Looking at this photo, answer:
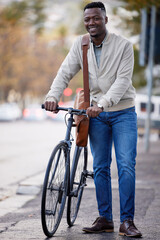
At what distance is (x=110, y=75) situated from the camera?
4730 mm

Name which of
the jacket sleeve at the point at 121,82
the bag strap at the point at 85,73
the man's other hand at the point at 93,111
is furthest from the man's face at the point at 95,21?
the man's other hand at the point at 93,111

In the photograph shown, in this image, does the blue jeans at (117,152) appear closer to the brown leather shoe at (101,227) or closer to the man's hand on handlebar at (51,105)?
the brown leather shoe at (101,227)

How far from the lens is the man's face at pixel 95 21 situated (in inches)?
184

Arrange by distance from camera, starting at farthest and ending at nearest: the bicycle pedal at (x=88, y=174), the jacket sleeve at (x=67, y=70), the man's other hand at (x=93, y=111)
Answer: the bicycle pedal at (x=88, y=174) → the jacket sleeve at (x=67, y=70) → the man's other hand at (x=93, y=111)

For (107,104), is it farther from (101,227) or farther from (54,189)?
(101,227)

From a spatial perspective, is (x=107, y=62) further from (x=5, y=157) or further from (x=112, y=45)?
(x=5, y=157)

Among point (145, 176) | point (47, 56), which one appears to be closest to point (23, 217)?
point (145, 176)

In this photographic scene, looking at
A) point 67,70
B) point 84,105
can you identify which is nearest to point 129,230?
point 84,105

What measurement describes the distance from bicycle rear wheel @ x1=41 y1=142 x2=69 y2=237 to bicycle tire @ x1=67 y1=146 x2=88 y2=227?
0.68 ft

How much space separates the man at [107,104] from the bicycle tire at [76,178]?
0.60 ft

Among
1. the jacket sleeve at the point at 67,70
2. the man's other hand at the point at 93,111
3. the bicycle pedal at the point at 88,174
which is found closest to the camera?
the man's other hand at the point at 93,111

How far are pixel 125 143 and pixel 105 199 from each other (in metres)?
0.58

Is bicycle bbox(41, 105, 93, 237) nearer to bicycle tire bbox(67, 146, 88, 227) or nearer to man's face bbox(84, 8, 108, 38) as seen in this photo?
bicycle tire bbox(67, 146, 88, 227)

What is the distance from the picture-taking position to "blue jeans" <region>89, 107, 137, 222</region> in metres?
4.73
